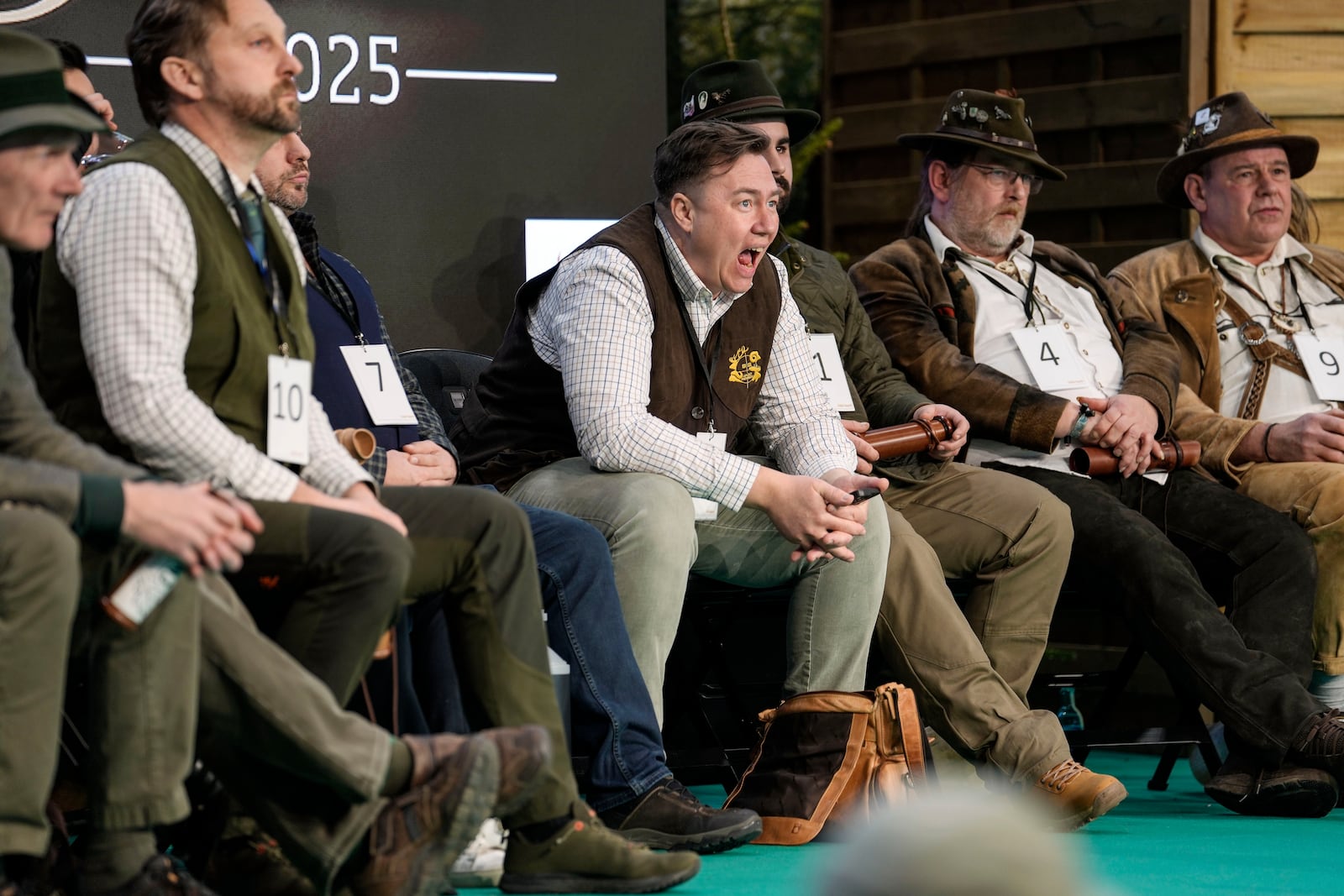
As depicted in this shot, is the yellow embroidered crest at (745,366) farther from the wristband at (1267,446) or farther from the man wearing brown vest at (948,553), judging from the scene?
the wristband at (1267,446)

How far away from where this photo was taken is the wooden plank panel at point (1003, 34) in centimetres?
584

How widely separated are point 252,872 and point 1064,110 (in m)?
4.45

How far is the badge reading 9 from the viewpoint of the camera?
4652mm

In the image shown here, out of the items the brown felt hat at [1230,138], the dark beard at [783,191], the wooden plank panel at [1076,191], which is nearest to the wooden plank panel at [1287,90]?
the wooden plank panel at [1076,191]

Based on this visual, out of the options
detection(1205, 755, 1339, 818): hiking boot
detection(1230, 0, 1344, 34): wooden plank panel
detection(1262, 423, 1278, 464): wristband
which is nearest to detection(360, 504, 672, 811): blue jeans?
detection(1205, 755, 1339, 818): hiking boot

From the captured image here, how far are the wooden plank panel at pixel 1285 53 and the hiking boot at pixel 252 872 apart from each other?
4261 millimetres

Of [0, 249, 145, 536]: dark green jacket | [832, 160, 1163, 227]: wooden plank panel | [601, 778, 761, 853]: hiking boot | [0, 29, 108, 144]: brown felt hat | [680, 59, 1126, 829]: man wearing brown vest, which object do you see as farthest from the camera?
[832, 160, 1163, 227]: wooden plank panel

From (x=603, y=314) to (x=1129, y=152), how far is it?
316cm

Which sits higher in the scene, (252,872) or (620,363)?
(620,363)

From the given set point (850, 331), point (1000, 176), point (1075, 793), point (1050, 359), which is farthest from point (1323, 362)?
point (1075, 793)

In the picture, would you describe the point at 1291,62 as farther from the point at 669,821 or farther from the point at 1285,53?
the point at 669,821

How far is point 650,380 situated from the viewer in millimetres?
3543

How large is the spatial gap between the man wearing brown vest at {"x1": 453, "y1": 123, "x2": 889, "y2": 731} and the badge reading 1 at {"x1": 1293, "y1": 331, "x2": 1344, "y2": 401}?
164 centimetres

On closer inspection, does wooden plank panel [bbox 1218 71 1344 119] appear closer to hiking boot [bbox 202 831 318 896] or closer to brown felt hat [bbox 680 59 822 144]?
brown felt hat [bbox 680 59 822 144]
